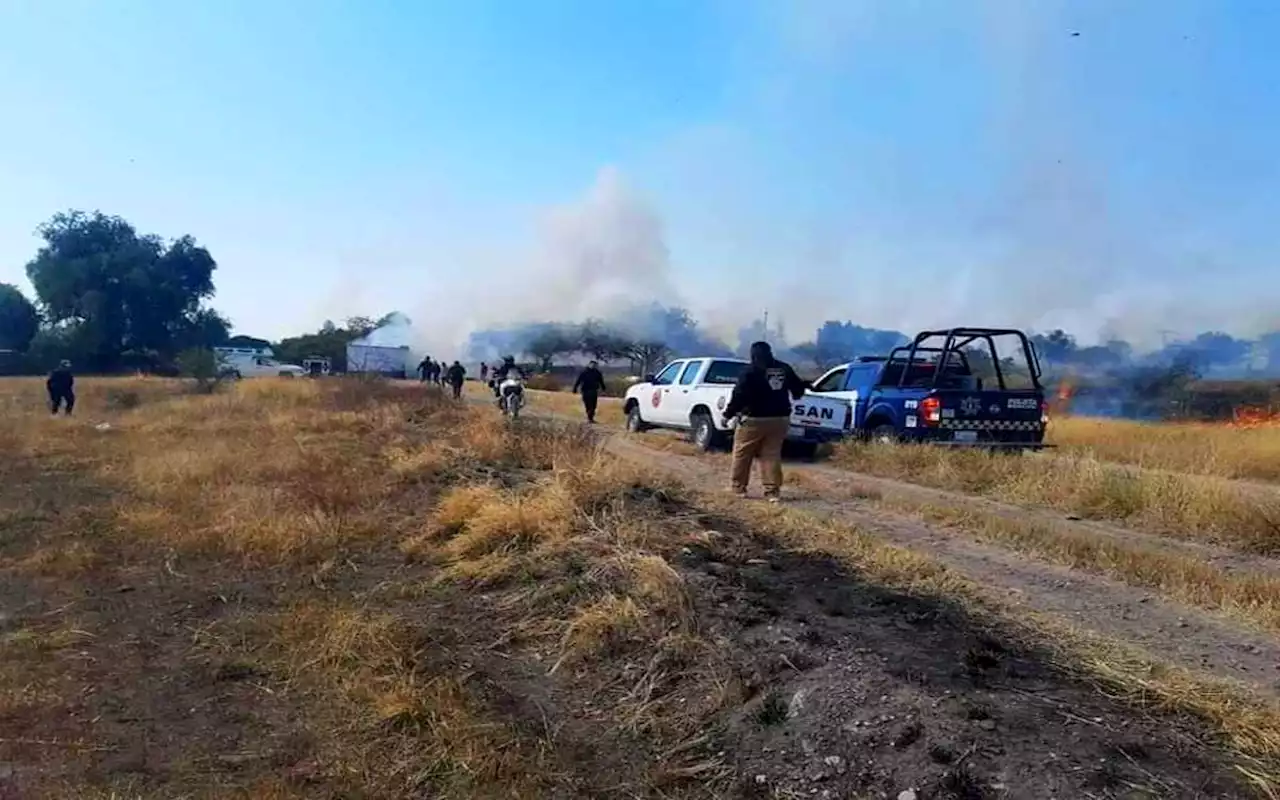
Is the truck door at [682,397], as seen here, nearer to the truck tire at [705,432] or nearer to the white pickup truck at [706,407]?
the white pickup truck at [706,407]

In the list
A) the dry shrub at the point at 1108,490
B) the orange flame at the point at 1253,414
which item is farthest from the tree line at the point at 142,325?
the dry shrub at the point at 1108,490

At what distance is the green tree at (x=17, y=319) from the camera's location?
67875 millimetres

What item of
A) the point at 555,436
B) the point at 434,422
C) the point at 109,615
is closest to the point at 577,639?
the point at 109,615

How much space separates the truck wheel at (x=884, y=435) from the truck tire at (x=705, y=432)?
268cm

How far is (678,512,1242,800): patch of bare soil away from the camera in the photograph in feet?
10.3

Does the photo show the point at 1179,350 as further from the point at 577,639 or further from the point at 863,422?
the point at 577,639

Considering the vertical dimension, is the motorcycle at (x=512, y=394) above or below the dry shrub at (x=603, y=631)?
above

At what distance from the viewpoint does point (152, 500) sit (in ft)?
33.7

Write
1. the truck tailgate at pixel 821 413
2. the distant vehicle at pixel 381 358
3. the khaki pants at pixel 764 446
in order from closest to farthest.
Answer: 1. the khaki pants at pixel 764 446
2. the truck tailgate at pixel 821 413
3. the distant vehicle at pixel 381 358

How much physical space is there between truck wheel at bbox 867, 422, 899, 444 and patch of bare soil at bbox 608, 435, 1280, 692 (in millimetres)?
4081

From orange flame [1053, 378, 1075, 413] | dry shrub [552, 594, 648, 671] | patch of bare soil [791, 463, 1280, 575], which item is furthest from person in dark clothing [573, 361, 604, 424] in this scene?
orange flame [1053, 378, 1075, 413]

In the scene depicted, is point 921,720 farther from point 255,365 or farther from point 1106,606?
point 255,365

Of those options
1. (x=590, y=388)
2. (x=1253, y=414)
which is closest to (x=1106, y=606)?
(x=590, y=388)

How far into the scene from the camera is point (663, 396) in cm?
1659
